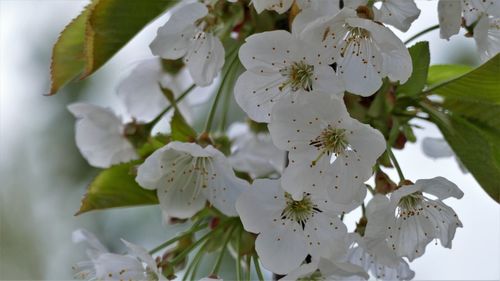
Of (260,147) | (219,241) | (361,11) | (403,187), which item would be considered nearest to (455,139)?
(403,187)

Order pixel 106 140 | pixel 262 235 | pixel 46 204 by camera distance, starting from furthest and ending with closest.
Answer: pixel 46 204
pixel 106 140
pixel 262 235

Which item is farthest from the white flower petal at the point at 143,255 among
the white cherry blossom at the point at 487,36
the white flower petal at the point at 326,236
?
the white cherry blossom at the point at 487,36

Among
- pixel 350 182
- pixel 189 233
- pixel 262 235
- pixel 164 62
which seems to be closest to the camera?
pixel 350 182

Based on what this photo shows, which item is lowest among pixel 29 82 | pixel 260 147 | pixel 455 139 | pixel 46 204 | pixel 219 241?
pixel 46 204

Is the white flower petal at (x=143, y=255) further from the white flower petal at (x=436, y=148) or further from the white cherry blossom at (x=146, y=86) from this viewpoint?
the white flower petal at (x=436, y=148)

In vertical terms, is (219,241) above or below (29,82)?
above

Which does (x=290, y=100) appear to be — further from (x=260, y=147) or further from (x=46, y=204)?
(x=46, y=204)
